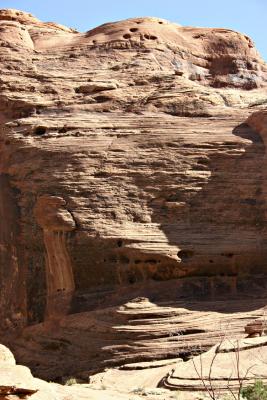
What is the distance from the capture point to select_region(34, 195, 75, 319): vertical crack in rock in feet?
90.0

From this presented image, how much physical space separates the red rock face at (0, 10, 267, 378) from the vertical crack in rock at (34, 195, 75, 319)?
5 centimetres

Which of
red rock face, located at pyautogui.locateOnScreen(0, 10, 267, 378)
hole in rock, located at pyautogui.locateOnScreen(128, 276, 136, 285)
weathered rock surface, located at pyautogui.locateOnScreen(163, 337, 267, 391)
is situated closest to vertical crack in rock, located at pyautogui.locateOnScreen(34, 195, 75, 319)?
red rock face, located at pyautogui.locateOnScreen(0, 10, 267, 378)

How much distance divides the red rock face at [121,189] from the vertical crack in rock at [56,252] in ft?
0.16

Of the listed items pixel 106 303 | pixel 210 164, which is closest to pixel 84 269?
pixel 106 303

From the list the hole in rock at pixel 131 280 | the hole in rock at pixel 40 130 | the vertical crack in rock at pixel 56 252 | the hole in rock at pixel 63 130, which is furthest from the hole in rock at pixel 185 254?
the hole in rock at pixel 40 130

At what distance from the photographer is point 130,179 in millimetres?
27938

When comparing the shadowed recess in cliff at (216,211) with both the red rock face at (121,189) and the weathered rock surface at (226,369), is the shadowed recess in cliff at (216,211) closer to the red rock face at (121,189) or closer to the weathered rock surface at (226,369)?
the red rock face at (121,189)

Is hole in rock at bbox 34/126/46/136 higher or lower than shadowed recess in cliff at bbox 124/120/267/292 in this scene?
higher

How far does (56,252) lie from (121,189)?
121 inches

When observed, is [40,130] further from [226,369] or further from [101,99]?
[226,369]

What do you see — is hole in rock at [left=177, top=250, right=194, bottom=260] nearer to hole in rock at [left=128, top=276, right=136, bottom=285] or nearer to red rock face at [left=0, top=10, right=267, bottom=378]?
red rock face at [left=0, top=10, right=267, bottom=378]

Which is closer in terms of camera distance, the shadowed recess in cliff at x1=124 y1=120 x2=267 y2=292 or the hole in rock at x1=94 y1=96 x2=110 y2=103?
the shadowed recess in cliff at x1=124 y1=120 x2=267 y2=292

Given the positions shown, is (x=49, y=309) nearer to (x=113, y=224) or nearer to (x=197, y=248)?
(x=113, y=224)

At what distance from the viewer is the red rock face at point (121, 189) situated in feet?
87.6
